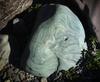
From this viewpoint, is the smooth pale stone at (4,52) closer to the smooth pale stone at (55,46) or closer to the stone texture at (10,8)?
the stone texture at (10,8)

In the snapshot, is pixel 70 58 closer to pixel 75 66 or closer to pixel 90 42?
pixel 75 66

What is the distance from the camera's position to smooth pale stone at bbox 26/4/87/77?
2908mm

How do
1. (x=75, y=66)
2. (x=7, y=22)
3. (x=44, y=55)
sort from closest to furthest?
(x=44, y=55) < (x=75, y=66) < (x=7, y=22)

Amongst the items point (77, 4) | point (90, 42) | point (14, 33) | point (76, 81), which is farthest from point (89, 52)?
point (14, 33)

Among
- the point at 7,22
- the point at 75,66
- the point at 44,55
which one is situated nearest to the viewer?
the point at 44,55

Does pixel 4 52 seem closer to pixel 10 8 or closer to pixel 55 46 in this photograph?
pixel 10 8

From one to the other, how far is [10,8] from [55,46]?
0.60 meters

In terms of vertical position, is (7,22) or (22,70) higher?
(7,22)

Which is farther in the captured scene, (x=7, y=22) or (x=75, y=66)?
(x=7, y=22)

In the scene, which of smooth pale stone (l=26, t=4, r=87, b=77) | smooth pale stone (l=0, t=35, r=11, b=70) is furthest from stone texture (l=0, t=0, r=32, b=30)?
smooth pale stone (l=26, t=4, r=87, b=77)

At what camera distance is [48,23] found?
9.70 ft

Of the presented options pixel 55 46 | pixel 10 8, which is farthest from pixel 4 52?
pixel 55 46

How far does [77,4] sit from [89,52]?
→ 0.54 m

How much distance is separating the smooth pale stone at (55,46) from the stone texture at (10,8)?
35 cm
